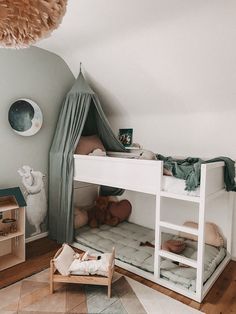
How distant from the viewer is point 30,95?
120 inches

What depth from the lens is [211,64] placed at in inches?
92.7

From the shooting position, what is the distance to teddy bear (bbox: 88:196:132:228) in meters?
3.57

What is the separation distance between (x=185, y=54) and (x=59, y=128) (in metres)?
1.82

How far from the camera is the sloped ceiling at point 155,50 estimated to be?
1970mm

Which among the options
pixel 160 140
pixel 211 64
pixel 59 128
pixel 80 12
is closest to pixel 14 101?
pixel 59 128

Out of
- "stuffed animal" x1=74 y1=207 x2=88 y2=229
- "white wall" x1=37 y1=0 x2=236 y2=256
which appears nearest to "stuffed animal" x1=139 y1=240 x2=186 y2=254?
"white wall" x1=37 y1=0 x2=236 y2=256

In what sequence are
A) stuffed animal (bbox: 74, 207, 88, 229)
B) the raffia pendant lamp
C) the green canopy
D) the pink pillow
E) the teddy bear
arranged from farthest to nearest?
1. the teddy bear
2. stuffed animal (bbox: 74, 207, 88, 229)
3. the pink pillow
4. the green canopy
5. the raffia pendant lamp

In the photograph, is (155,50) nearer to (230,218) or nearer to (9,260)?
(230,218)

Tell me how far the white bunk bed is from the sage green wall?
0.60m

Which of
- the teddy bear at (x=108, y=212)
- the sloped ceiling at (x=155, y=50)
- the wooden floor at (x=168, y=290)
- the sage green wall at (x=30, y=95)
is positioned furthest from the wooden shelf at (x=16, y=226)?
the sloped ceiling at (x=155, y=50)

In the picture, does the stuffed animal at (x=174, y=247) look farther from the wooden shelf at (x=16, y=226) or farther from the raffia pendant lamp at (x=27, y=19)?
the raffia pendant lamp at (x=27, y=19)

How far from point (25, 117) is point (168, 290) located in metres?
2.46

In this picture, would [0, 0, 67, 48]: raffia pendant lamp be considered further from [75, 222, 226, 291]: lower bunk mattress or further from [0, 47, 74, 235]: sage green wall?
[75, 222, 226, 291]: lower bunk mattress

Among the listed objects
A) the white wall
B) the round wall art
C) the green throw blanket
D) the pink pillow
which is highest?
the white wall
